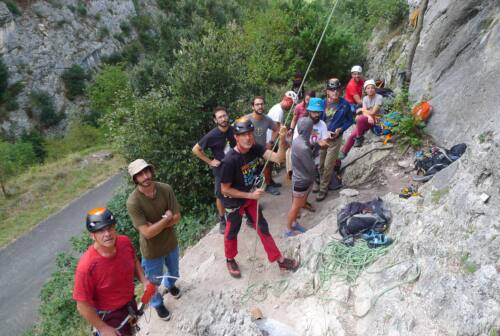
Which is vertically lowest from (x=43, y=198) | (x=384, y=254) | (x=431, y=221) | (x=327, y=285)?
(x=43, y=198)

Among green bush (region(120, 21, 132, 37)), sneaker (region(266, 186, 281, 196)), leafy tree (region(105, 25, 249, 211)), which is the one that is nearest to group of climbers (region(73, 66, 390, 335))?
sneaker (region(266, 186, 281, 196))

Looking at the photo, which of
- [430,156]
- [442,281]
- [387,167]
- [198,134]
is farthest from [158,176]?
[442,281]

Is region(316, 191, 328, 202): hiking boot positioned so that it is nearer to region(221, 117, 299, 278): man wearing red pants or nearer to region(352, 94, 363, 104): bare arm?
region(221, 117, 299, 278): man wearing red pants

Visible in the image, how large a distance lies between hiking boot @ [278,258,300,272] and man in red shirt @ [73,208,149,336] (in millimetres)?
2091

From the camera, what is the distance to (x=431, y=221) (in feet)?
13.8

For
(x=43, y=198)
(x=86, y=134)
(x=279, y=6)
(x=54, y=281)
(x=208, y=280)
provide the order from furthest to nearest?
(x=86, y=134)
(x=43, y=198)
(x=279, y=6)
(x=54, y=281)
(x=208, y=280)

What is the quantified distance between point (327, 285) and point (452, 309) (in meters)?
1.53

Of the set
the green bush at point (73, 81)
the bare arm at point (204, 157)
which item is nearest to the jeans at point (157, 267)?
the bare arm at point (204, 157)

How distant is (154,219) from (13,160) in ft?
102

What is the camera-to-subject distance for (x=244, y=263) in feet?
18.7

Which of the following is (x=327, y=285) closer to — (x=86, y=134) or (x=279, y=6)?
(x=279, y=6)

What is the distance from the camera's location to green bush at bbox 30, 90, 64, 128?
44.0 meters

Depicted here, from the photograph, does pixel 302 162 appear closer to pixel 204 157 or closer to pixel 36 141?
pixel 204 157

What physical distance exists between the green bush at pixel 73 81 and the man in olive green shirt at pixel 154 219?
48.0 meters
